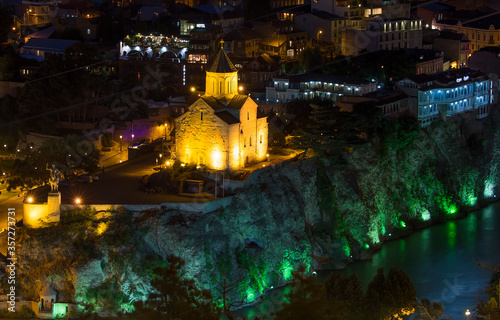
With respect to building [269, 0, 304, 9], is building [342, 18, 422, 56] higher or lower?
lower

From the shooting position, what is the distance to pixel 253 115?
47500 millimetres

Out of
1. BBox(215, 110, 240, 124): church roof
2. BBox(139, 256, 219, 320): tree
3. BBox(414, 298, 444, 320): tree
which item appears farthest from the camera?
BBox(215, 110, 240, 124): church roof

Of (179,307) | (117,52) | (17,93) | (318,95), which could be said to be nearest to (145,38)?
(117,52)

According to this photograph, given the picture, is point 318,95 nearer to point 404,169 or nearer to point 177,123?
point 404,169

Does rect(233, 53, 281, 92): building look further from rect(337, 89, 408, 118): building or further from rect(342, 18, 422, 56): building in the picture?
rect(337, 89, 408, 118): building

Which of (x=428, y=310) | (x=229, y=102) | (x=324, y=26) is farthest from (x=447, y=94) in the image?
(x=428, y=310)

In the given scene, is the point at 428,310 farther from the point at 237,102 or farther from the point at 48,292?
the point at 48,292

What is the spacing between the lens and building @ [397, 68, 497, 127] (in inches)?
2243

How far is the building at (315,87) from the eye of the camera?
187 ft

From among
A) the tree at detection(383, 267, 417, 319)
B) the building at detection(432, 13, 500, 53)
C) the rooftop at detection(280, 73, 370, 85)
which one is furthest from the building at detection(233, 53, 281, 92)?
the tree at detection(383, 267, 417, 319)

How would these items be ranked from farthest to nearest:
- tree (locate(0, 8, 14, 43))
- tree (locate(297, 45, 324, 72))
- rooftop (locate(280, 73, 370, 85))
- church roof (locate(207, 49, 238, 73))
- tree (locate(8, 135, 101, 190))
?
tree (locate(0, 8, 14, 43))
tree (locate(297, 45, 324, 72))
rooftop (locate(280, 73, 370, 85))
tree (locate(8, 135, 101, 190))
church roof (locate(207, 49, 238, 73))

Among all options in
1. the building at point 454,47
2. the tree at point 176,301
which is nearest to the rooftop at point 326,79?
the building at point 454,47

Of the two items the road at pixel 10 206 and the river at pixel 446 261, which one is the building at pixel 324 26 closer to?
the river at pixel 446 261

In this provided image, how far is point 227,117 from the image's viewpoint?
46.0 meters
